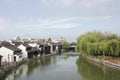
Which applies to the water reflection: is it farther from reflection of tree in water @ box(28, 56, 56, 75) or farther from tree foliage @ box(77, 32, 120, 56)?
tree foliage @ box(77, 32, 120, 56)

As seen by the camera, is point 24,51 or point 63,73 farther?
point 24,51

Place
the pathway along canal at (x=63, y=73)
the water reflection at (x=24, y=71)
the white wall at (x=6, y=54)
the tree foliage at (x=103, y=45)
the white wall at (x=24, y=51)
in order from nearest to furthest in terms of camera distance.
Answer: the pathway along canal at (x=63, y=73) → the water reflection at (x=24, y=71) → the white wall at (x=6, y=54) → the tree foliage at (x=103, y=45) → the white wall at (x=24, y=51)

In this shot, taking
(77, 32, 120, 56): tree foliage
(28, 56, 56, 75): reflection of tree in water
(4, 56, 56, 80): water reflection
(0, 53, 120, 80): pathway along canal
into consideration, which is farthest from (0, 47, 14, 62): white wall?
(77, 32, 120, 56): tree foliage

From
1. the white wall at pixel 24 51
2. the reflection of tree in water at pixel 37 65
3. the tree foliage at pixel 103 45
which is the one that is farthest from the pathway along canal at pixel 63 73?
the white wall at pixel 24 51

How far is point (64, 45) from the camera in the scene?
87.1m

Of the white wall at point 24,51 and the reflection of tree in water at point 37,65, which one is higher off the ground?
the white wall at point 24,51

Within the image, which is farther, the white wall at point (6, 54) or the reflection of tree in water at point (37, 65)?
the white wall at point (6, 54)

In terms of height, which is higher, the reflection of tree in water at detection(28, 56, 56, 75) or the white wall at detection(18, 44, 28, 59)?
the white wall at detection(18, 44, 28, 59)

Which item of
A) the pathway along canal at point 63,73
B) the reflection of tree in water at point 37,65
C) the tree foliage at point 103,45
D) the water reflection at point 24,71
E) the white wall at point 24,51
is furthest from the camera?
the white wall at point 24,51

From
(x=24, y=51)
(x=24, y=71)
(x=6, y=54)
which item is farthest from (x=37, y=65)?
(x=24, y=51)

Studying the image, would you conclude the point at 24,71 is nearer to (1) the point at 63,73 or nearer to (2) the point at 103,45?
(1) the point at 63,73

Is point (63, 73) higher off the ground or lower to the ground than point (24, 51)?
lower

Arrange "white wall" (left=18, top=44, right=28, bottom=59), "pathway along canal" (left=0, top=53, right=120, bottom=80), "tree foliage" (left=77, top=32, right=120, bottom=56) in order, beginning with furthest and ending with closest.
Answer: "white wall" (left=18, top=44, right=28, bottom=59)
"tree foliage" (left=77, top=32, right=120, bottom=56)
"pathway along canal" (left=0, top=53, right=120, bottom=80)

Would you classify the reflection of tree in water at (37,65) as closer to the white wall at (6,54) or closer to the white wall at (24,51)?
the white wall at (6,54)
